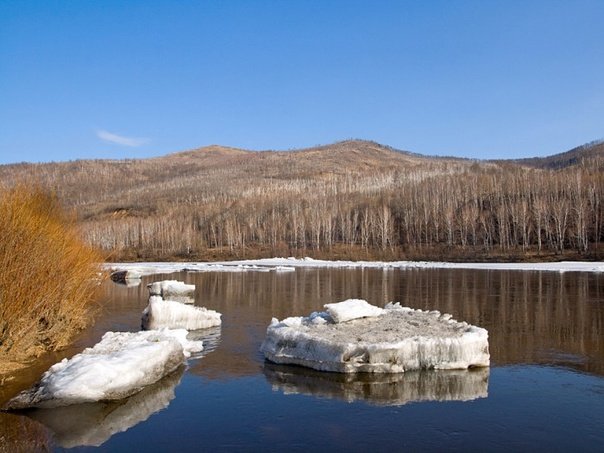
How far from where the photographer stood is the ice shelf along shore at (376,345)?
52.9ft

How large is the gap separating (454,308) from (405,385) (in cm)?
1535

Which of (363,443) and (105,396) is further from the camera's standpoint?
(105,396)

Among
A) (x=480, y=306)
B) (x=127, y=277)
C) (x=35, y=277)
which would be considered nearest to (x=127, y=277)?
(x=127, y=277)

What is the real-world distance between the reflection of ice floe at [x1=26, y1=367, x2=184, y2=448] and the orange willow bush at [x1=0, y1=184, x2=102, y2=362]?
365 centimetres

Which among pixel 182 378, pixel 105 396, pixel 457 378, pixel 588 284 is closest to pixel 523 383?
pixel 457 378

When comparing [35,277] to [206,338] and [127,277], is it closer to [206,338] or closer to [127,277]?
[206,338]

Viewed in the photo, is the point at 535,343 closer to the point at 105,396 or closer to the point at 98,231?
the point at 105,396

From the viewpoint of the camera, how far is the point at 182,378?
1598 cm

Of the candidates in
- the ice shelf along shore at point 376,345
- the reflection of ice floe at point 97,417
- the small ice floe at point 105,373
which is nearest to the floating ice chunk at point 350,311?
the ice shelf along shore at point 376,345

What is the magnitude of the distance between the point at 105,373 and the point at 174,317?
10287 mm

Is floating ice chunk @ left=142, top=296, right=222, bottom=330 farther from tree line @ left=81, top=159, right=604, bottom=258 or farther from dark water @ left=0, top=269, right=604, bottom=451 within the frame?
tree line @ left=81, top=159, right=604, bottom=258

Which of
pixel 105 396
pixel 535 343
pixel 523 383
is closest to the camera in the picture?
pixel 105 396

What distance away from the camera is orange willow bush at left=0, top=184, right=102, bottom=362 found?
47.2 feet

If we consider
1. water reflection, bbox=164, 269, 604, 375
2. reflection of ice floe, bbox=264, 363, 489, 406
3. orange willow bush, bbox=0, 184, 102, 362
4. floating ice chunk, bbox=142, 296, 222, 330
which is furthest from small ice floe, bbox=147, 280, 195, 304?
reflection of ice floe, bbox=264, 363, 489, 406
